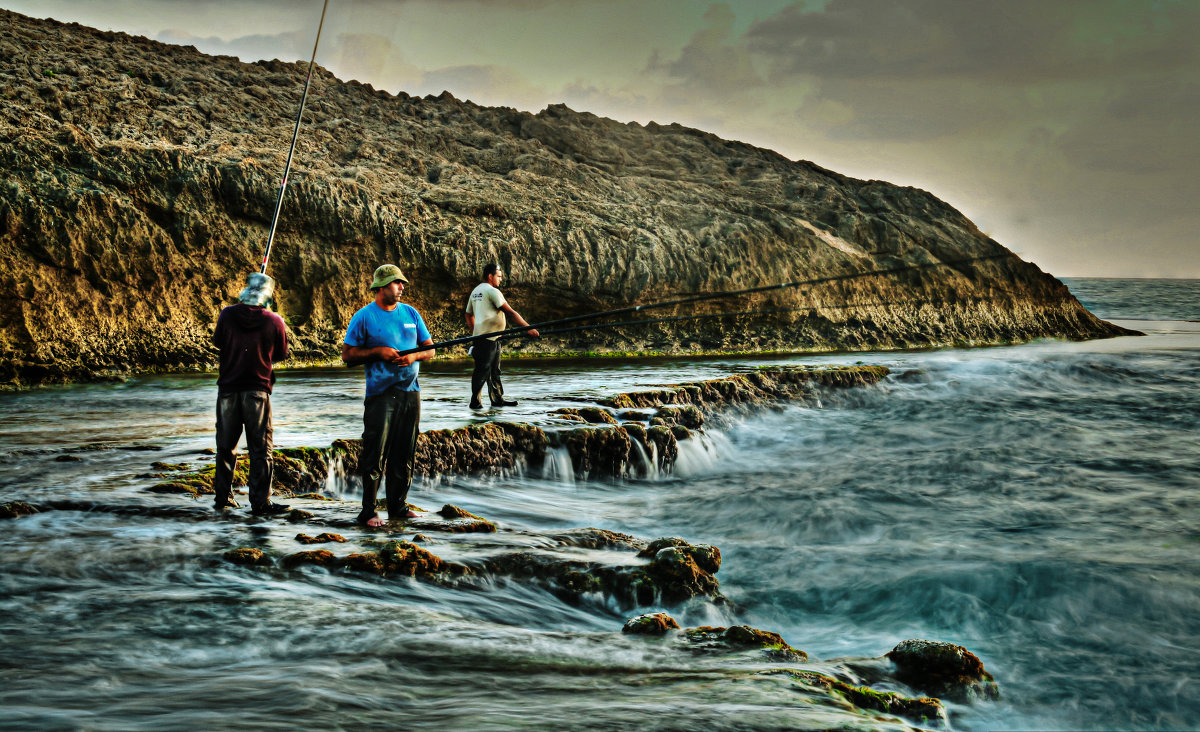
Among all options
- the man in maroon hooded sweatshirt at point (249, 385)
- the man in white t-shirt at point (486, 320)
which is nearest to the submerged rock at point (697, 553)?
the man in maroon hooded sweatshirt at point (249, 385)

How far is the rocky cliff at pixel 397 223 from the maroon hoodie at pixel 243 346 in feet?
26.6

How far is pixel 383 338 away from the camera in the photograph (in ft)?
19.9

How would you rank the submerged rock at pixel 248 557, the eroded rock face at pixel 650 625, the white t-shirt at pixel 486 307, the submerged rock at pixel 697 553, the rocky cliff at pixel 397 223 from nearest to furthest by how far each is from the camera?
1. the eroded rock face at pixel 650 625
2. the submerged rock at pixel 248 557
3. the submerged rock at pixel 697 553
4. the white t-shirt at pixel 486 307
5. the rocky cliff at pixel 397 223

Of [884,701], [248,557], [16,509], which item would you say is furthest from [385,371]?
[884,701]

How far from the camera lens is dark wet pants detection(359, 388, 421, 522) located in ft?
20.1

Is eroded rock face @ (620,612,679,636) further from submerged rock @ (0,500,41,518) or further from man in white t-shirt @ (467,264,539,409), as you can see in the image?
man in white t-shirt @ (467,264,539,409)

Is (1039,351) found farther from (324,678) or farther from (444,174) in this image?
(324,678)

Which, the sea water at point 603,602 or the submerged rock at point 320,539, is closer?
the sea water at point 603,602

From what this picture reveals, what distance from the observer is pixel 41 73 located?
21.4 meters

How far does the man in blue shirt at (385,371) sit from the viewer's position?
604 cm

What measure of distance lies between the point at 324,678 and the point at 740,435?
Result: 10.5 m

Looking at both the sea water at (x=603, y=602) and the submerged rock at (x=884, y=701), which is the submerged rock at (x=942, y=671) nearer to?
the sea water at (x=603, y=602)

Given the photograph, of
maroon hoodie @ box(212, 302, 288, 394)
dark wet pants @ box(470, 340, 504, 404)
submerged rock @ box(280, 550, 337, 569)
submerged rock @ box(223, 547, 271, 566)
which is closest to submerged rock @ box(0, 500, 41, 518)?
maroon hoodie @ box(212, 302, 288, 394)

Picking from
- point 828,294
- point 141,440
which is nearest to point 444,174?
point 828,294
